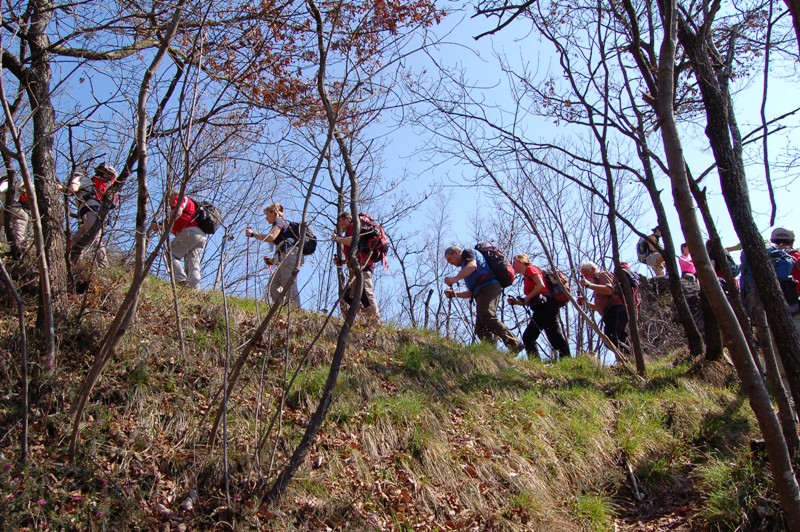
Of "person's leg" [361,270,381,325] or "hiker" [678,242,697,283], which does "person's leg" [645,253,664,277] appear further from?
"person's leg" [361,270,381,325]

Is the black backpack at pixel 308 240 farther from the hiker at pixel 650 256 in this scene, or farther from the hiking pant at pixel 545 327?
the hiker at pixel 650 256

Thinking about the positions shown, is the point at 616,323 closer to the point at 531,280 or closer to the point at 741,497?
the point at 531,280

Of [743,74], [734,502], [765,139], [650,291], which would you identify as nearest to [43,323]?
[734,502]

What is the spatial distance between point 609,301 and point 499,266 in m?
1.87

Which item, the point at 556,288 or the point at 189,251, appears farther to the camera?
the point at 556,288

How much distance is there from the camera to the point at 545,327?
845 cm

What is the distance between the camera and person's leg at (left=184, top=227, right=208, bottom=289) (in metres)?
7.54

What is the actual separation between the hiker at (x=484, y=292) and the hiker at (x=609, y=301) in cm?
138

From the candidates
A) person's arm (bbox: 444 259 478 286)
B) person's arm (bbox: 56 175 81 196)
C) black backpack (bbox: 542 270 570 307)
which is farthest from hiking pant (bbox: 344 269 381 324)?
person's arm (bbox: 56 175 81 196)

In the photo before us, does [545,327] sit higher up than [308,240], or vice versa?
[308,240]

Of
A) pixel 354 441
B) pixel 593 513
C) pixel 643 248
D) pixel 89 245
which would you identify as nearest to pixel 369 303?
pixel 354 441

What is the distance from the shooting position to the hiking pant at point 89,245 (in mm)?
5571

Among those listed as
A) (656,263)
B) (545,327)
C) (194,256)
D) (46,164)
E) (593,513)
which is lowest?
(593,513)

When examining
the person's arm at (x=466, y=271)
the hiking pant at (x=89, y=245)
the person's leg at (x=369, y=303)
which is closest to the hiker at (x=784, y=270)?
the person's arm at (x=466, y=271)
